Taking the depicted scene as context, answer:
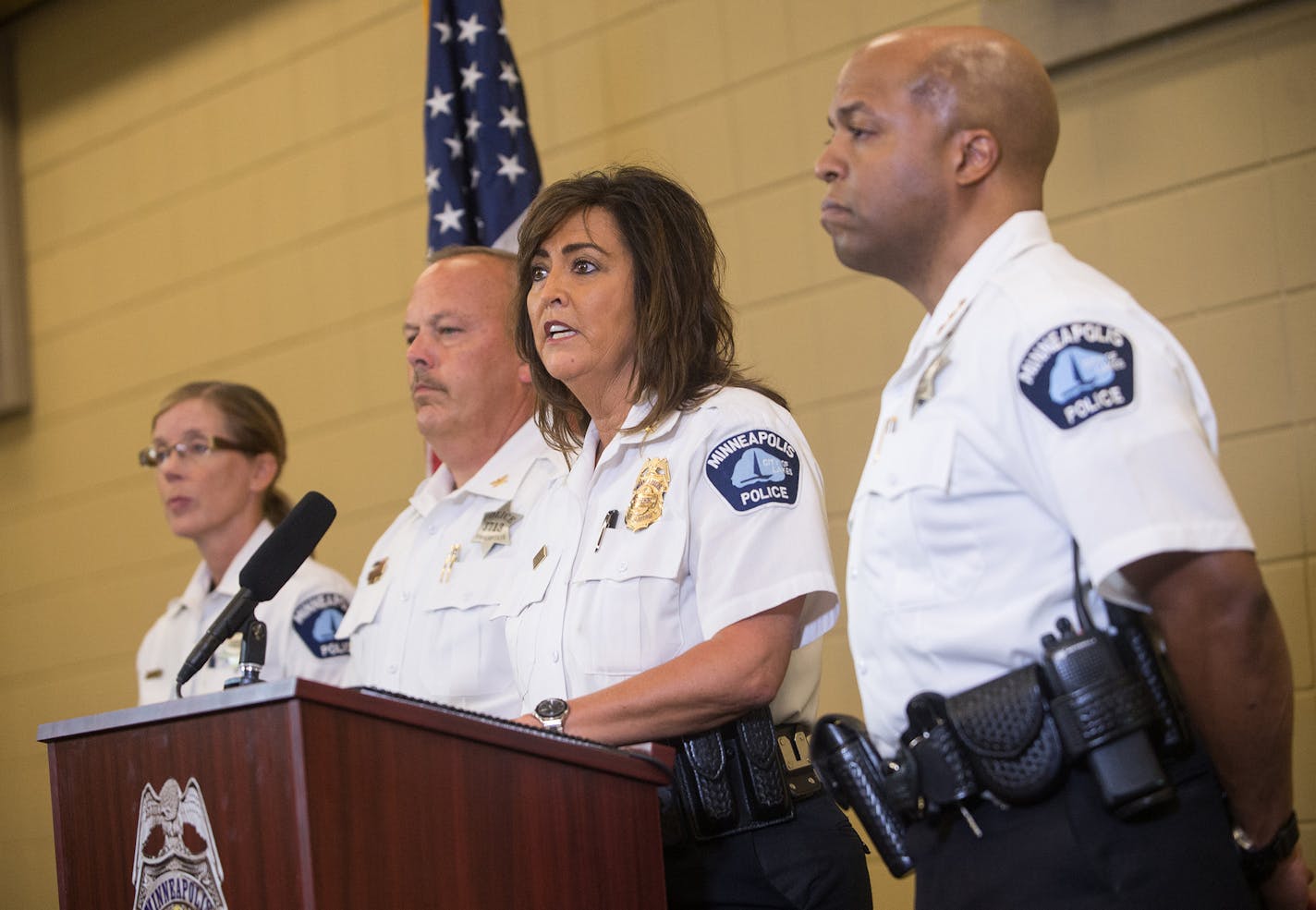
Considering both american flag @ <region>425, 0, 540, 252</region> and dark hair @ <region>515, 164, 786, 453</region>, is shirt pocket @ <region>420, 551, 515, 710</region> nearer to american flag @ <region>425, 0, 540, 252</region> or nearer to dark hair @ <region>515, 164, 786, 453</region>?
dark hair @ <region>515, 164, 786, 453</region>

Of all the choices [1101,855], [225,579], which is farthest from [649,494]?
[225,579]

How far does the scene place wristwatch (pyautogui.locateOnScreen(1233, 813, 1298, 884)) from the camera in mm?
1366

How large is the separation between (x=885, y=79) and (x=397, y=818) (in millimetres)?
937

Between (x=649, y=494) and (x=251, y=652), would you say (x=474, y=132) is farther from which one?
(x=251, y=652)

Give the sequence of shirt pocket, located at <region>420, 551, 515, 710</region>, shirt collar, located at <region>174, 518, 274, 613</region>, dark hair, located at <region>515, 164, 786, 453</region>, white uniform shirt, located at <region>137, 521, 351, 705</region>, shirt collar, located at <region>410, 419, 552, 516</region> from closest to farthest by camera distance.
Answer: dark hair, located at <region>515, 164, 786, 453</region> → shirt pocket, located at <region>420, 551, 515, 710</region> → shirt collar, located at <region>410, 419, 552, 516</region> → white uniform shirt, located at <region>137, 521, 351, 705</region> → shirt collar, located at <region>174, 518, 274, 613</region>

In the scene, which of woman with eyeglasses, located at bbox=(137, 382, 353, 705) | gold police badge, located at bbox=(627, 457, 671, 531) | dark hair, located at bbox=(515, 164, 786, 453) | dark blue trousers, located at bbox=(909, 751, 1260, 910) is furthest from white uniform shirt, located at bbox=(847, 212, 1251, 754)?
woman with eyeglasses, located at bbox=(137, 382, 353, 705)

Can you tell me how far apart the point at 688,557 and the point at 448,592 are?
0.61m

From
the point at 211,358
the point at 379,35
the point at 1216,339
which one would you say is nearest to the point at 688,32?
the point at 379,35

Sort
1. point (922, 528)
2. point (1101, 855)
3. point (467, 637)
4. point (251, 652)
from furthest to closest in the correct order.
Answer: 1. point (467, 637)
2. point (251, 652)
3. point (922, 528)
4. point (1101, 855)

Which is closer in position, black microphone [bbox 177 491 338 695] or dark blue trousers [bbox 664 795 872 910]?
black microphone [bbox 177 491 338 695]

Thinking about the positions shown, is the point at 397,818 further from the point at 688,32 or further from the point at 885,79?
the point at 688,32

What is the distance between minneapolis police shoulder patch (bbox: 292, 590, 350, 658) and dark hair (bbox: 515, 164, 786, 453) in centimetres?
83

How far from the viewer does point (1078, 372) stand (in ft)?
4.37

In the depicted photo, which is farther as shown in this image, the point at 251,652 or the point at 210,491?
the point at 210,491
